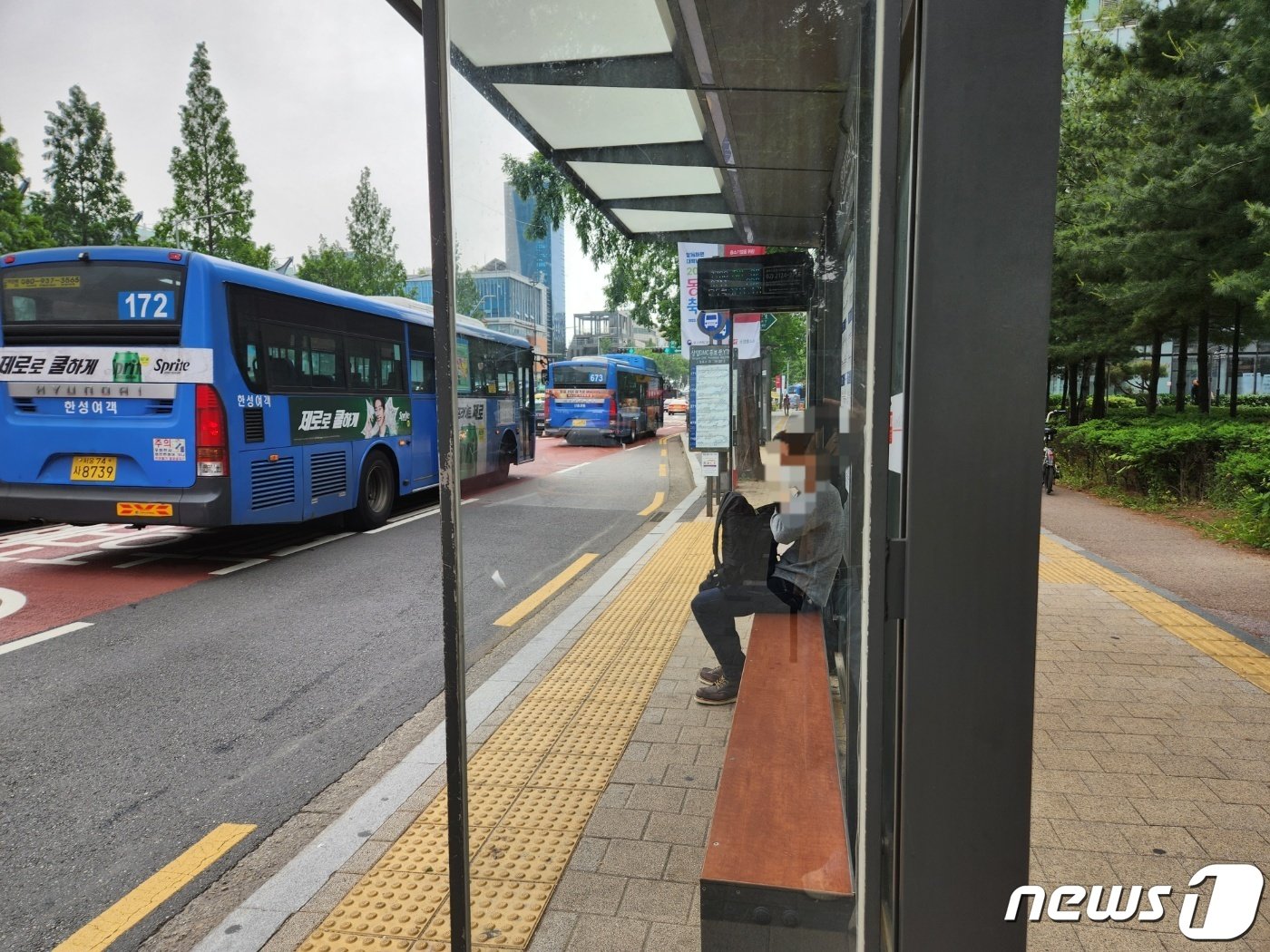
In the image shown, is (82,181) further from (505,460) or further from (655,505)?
(505,460)

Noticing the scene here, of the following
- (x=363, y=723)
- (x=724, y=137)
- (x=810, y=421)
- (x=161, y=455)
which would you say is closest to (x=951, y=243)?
(x=810, y=421)

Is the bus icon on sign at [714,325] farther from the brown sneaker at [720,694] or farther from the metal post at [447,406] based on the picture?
the metal post at [447,406]

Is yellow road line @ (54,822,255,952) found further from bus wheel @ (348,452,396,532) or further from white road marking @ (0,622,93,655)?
bus wheel @ (348,452,396,532)

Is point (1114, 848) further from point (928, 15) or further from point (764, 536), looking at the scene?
point (928, 15)

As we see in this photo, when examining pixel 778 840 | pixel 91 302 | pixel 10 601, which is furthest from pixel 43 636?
pixel 778 840

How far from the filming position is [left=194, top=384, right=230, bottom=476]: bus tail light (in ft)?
25.0

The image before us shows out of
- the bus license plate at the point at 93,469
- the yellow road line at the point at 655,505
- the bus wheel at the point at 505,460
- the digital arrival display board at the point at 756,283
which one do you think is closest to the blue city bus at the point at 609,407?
the yellow road line at the point at 655,505

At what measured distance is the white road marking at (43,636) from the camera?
5477 mm

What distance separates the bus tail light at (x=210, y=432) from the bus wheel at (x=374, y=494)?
99.0 inches

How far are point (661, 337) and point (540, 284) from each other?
25.6 feet

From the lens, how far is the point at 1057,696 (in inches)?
172

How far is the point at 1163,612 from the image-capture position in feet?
19.9

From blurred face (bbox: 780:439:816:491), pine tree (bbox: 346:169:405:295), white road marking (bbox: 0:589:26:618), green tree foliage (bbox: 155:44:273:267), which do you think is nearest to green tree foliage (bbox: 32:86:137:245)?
green tree foliage (bbox: 155:44:273:267)

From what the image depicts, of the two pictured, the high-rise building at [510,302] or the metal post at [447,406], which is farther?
the high-rise building at [510,302]
